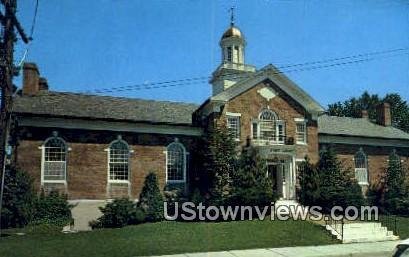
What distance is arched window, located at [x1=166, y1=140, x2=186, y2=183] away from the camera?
30125 millimetres

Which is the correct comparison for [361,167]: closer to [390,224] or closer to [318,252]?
[390,224]

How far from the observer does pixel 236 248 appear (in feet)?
63.7

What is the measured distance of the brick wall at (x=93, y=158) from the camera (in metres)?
27.0

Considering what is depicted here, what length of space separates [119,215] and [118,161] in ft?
14.2

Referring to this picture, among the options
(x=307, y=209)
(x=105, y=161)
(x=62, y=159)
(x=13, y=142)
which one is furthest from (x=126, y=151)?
(x=307, y=209)

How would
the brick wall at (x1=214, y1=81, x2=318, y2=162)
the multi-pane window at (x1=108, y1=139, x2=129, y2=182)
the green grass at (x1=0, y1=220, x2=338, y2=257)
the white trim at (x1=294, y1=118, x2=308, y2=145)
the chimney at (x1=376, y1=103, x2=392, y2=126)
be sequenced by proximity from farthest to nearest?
Result: the chimney at (x1=376, y1=103, x2=392, y2=126) < the white trim at (x1=294, y1=118, x2=308, y2=145) < the brick wall at (x1=214, y1=81, x2=318, y2=162) < the multi-pane window at (x1=108, y1=139, x2=129, y2=182) < the green grass at (x1=0, y1=220, x2=338, y2=257)

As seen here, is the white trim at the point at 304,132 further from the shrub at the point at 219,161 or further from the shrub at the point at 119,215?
the shrub at the point at 119,215

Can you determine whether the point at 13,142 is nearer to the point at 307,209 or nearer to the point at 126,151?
the point at 126,151

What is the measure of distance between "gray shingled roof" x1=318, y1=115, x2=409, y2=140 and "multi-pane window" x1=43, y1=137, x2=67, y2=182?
57.6 feet

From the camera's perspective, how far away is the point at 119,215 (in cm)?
2542

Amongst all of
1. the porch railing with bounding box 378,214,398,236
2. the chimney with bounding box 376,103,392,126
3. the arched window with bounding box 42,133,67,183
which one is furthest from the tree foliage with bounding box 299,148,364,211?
the arched window with bounding box 42,133,67,183

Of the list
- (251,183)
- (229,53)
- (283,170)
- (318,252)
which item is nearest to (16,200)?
(251,183)

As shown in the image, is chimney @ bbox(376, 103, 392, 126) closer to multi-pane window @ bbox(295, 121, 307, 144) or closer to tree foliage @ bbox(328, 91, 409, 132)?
multi-pane window @ bbox(295, 121, 307, 144)

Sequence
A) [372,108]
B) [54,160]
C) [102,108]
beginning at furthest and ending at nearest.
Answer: [372,108]
[102,108]
[54,160]
